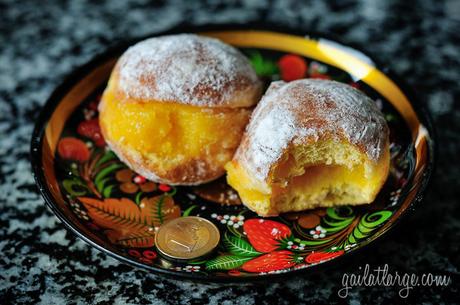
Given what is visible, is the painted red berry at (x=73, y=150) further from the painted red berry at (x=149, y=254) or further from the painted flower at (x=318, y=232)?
the painted flower at (x=318, y=232)

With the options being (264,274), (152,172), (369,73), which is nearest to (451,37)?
(369,73)

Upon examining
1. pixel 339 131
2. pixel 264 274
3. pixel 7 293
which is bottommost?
pixel 7 293

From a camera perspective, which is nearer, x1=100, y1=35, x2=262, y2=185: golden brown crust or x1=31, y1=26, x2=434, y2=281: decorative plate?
x1=31, y1=26, x2=434, y2=281: decorative plate

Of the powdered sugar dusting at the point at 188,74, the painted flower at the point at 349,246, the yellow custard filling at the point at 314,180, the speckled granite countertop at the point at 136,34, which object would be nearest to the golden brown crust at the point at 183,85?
the powdered sugar dusting at the point at 188,74

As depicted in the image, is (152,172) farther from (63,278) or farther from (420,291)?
(420,291)

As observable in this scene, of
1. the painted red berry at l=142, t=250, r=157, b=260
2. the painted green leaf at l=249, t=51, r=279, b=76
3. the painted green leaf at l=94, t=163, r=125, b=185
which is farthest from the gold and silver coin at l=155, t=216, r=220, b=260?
the painted green leaf at l=249, t=51, r=279, b=76

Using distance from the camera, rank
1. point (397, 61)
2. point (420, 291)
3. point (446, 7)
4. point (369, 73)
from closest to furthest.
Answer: point (420, 291) → point (369, 73) → point (397, 61) → point (446, 7)

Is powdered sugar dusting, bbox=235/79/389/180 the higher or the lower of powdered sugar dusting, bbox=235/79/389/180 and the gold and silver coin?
the higher

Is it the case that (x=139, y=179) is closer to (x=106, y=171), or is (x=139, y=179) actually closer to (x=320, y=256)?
(x=106, y=171)

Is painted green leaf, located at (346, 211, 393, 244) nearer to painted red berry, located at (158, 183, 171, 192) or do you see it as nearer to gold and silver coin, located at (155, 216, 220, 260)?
gold and silver coin, located at (155, 216, 220, 260)
